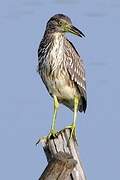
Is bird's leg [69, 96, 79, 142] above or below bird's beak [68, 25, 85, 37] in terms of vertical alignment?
below

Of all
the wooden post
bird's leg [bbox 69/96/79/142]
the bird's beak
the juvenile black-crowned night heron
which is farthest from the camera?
the juvenile black-crowned night heron

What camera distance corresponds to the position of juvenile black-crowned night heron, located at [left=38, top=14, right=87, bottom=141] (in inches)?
362

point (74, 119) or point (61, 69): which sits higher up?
point (61, 69)

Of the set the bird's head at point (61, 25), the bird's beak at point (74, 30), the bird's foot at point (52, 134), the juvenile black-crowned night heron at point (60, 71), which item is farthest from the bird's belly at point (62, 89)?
the bird's foot at point (52, 134)

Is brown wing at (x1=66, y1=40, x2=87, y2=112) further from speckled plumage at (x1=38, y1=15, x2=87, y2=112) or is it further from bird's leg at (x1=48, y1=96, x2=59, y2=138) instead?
bird's leg at (x1=48, y1=96, x2=59, y2=138)

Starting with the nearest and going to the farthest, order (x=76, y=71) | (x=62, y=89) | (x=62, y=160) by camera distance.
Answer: (x=62, y=160) < (x=62, y=89) < (x=76, y=71)

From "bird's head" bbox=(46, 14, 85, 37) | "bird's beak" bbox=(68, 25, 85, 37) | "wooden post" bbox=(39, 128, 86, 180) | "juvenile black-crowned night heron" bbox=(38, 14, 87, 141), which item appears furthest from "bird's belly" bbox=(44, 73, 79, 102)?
"wooden post" bbox=(39, 128, 86, 180)

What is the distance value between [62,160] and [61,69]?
2427 millimetres

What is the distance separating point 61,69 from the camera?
30.4 feet

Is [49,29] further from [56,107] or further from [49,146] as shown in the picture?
[49,146]

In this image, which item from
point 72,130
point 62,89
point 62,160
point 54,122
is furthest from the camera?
point 62,89

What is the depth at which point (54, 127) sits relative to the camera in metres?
8.74

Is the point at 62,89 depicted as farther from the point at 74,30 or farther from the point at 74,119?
the point at 74,30

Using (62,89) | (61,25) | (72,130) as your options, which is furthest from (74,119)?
(61,25)
